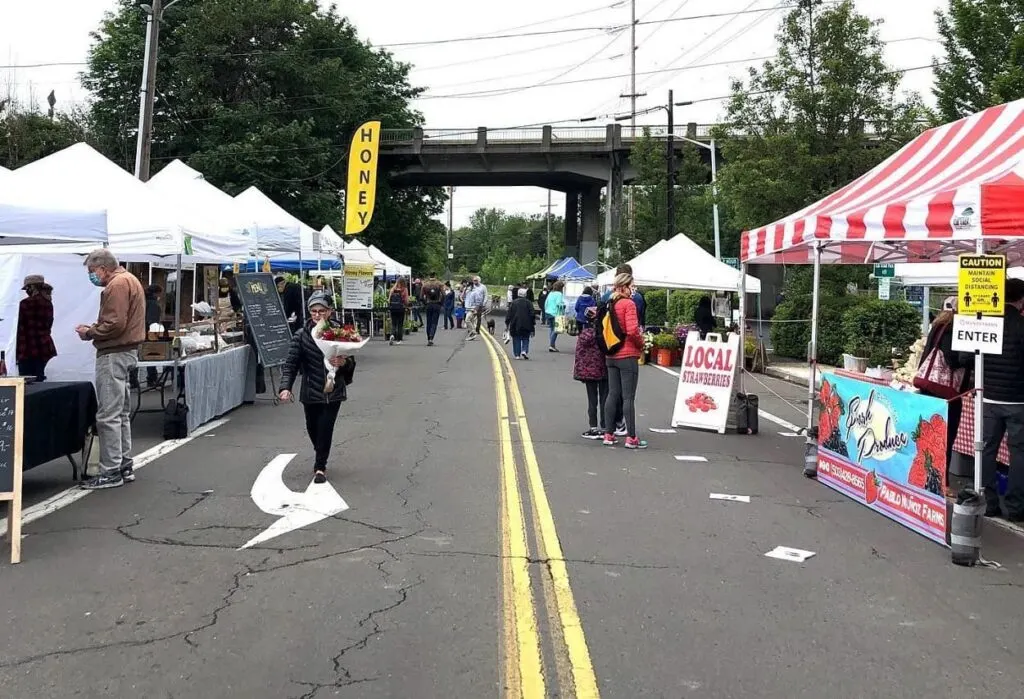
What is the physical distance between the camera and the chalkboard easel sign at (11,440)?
6.13 meters

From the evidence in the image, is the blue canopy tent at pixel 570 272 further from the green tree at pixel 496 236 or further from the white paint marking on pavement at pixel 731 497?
the green tree at pixel 496 236

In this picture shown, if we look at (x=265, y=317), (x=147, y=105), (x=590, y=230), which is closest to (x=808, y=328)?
(x=265, y=317)

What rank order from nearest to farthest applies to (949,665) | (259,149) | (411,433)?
(949,665) → (411,433) → (259,149)

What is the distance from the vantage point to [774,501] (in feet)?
26.4

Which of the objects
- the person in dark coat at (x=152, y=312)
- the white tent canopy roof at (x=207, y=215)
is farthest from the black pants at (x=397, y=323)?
the person in dark coat at (x=152, y=312)

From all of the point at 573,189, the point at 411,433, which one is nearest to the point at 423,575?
the point at 411,433

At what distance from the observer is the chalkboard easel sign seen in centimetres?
613

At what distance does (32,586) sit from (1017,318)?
7210 millimetres

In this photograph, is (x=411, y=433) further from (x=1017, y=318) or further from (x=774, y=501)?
(x=1017, y=318)

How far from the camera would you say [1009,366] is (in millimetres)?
7387

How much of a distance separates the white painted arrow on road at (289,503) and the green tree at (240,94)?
32.2m

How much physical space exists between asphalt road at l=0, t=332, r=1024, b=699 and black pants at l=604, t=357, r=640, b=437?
1.25 m

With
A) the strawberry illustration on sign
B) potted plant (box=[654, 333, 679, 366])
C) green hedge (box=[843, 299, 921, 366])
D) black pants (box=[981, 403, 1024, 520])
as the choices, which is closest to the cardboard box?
the strawberry illustration on sign

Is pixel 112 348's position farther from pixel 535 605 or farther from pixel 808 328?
pixel 808 328
